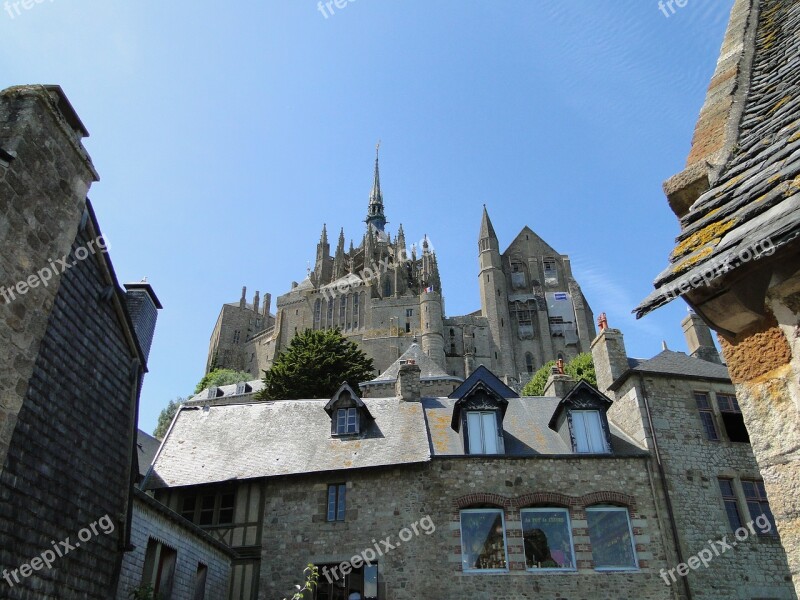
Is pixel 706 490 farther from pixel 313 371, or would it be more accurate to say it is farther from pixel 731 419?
pixel 313 371

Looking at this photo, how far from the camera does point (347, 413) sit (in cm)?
1808

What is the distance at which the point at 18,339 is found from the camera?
5277mm

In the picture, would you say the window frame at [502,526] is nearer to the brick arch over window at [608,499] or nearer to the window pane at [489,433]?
the window pane at [489,433]

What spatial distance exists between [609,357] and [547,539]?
20.2ft

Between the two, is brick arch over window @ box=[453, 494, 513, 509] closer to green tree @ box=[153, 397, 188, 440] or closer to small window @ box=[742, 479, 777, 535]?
small window @ box=[742, 479, 777, 535]

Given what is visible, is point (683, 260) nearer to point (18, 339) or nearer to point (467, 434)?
point (18, 339)

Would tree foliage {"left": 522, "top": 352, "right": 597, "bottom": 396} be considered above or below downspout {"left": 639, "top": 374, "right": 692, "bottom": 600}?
above

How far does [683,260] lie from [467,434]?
13.1m

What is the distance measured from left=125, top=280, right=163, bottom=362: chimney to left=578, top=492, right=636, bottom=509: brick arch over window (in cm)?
1030

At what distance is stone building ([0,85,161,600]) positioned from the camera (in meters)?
5.36

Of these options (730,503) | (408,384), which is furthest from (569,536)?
(408,384)

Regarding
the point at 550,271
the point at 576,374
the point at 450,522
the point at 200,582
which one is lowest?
the point at 200,582

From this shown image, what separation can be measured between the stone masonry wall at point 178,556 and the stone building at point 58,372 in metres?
1.28

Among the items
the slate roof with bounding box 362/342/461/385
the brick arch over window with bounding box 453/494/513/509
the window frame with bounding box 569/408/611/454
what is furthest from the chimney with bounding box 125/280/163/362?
the slate roof with bounding box 362/342/461/385
